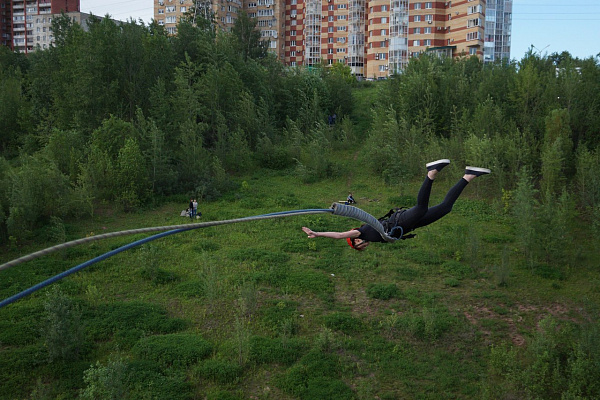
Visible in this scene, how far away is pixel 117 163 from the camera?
1952 cm

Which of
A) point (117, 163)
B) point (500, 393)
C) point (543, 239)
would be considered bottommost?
point (500, 393)

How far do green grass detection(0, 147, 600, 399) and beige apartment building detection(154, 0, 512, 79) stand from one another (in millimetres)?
30078

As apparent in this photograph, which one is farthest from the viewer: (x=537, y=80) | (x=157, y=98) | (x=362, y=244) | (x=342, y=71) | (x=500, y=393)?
(x=342, y=71)

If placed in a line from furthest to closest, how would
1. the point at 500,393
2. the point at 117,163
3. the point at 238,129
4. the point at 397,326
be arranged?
the point at 238,129
the point at 117,163
the point at 397,326
the point at 500,393

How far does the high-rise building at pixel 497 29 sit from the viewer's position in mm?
49594

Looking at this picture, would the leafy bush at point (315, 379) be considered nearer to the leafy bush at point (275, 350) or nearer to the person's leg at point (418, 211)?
the leafy bush at point (275, 350)

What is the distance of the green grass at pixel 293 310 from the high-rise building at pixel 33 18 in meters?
70.1

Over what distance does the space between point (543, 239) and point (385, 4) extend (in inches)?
1738

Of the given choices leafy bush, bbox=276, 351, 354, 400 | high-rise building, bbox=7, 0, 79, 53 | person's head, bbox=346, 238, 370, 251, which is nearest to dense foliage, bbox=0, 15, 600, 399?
leafy bush, bbox=276, 351, 354, 400

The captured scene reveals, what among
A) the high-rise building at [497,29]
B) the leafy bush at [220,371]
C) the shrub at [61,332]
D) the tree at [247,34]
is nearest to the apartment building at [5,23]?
the tree at [247,34]

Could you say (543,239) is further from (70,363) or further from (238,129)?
(238,129)

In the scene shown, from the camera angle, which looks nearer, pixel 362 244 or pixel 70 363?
pixel 362 244

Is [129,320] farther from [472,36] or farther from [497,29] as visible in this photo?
[497,29]

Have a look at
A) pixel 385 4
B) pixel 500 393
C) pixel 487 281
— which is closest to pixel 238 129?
pixel 487 281
